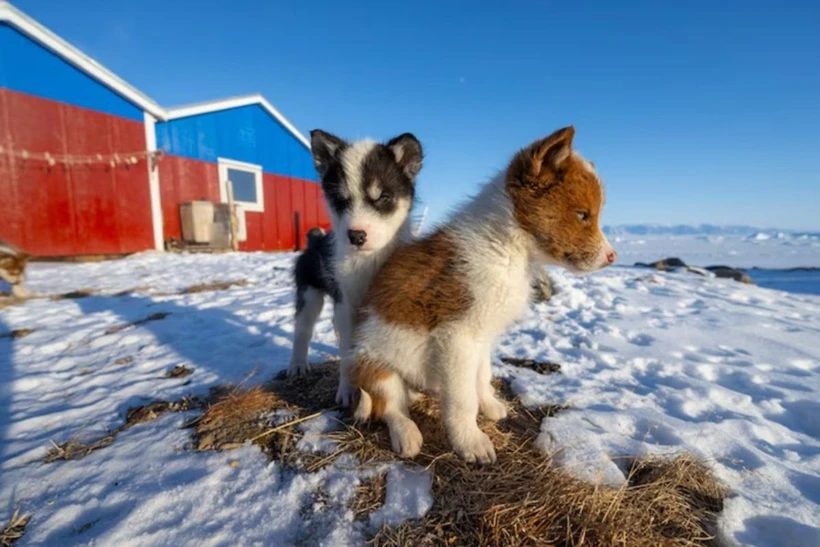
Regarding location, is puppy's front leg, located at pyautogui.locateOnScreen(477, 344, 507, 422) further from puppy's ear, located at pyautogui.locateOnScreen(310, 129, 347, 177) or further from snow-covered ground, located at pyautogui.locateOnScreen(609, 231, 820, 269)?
snow-covered ground, located at pyautogui.locateOnScreen(609, 231, 820, 269)

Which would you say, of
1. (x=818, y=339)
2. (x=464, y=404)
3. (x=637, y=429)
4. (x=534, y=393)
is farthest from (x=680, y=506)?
(x=818, y=339)

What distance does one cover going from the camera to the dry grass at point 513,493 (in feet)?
4.15

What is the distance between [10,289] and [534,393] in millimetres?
7668

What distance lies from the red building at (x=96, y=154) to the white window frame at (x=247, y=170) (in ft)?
0.12

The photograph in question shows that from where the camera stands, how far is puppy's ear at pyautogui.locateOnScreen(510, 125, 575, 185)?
1.66m

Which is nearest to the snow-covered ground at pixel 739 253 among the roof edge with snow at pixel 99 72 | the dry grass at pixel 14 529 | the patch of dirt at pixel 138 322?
the roof edge with snow at pixel 99 72

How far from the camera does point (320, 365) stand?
10.1ft

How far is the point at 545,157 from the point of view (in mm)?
1721

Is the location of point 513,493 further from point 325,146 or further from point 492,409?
point 325,146

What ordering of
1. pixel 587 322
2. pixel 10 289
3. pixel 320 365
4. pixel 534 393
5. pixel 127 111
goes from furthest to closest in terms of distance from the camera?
1. pixel 127 111
2. pixel 10 289
3. pixel 587 322
4. pixel 320 365
5. pixel 534 393

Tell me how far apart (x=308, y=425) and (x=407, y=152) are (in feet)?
6.03

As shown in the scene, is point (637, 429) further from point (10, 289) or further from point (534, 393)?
point (10, 289)

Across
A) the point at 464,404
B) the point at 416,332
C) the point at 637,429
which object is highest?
the point at 416,332

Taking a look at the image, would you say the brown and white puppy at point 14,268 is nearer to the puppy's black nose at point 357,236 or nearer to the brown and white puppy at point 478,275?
the puppy's black nose at point 357,236
